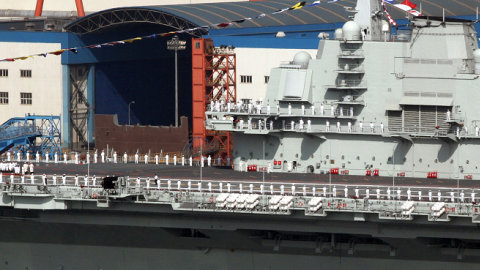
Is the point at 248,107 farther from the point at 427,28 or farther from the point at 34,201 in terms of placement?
the point at 34,201

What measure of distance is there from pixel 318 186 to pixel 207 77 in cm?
2808

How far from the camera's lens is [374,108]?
46.6 meters

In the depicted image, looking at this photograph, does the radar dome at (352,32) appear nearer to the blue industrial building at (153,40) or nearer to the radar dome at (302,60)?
the radar dome at (302,60)

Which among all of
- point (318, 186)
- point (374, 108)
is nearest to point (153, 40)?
point (374, 108)

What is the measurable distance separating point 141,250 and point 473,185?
1691 cm

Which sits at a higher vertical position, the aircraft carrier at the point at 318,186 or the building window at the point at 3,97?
the building window at the point at 3,97

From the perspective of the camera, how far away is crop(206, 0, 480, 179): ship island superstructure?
4488 cm

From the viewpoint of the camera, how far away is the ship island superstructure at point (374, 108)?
147 feet

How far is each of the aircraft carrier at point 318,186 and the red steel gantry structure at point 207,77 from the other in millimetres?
14511

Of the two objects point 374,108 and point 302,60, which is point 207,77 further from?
point 374,108

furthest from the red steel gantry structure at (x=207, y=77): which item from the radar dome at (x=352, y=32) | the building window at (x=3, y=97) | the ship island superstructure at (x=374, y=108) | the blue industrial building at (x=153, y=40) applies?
the building window at (x=3, y=97)

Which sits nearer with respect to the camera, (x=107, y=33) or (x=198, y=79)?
(x=198, y=79)

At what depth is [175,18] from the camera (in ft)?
258

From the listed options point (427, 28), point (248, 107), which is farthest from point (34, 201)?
point (427, 28)
